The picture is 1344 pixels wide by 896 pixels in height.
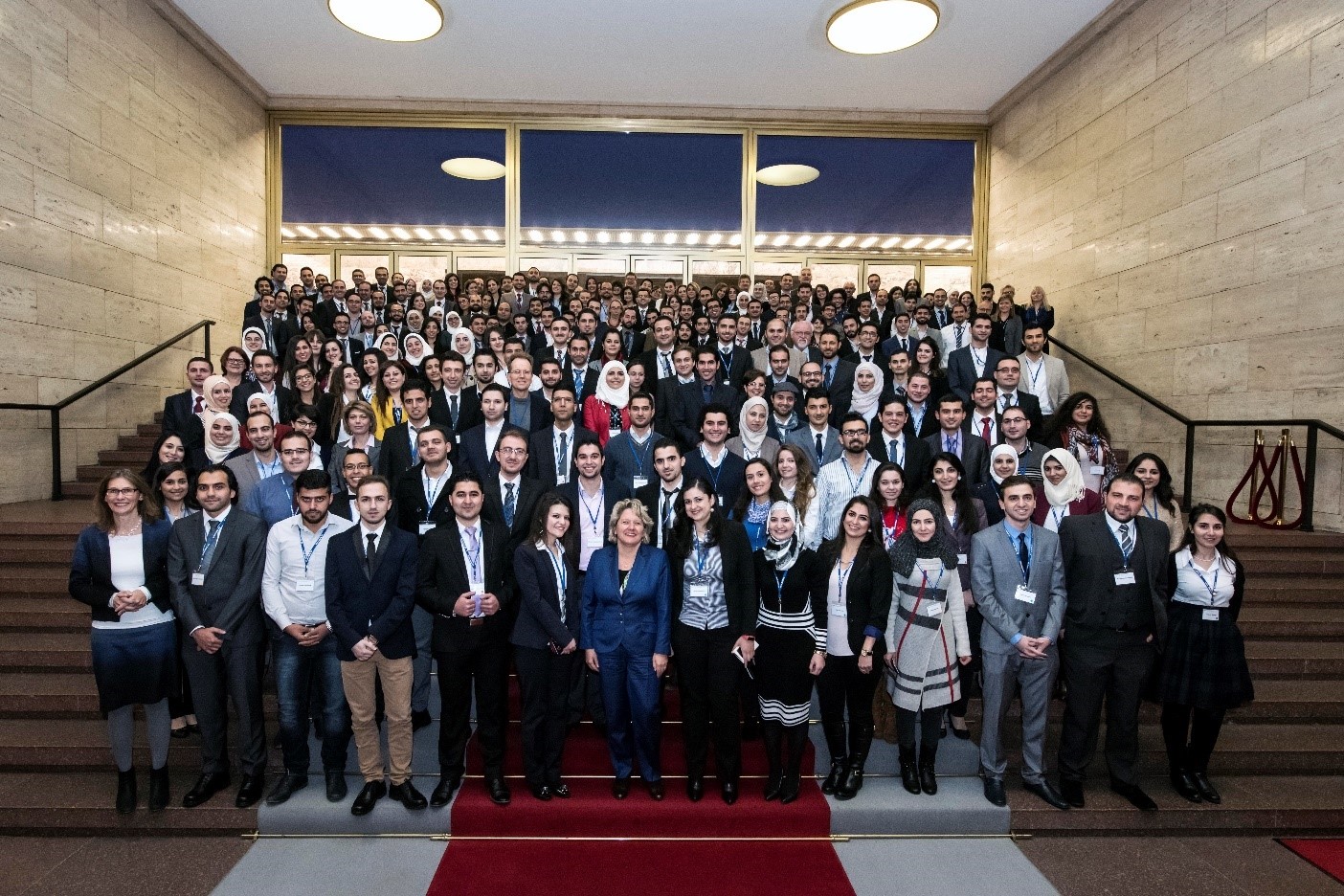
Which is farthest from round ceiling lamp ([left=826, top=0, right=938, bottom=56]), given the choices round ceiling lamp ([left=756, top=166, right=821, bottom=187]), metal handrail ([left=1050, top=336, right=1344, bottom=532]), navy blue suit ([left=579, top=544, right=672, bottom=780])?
navy blue suit ([left=579, top=544, right=672, bottom=780])

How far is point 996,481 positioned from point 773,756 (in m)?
2.34

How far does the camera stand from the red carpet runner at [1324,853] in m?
3.86

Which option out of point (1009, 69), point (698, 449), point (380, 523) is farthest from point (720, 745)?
point (1009, 69)

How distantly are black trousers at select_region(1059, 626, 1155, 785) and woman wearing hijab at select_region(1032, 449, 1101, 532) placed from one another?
0.70m

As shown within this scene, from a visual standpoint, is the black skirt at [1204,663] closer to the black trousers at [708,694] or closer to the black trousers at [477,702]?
the black trousers at [708,694]

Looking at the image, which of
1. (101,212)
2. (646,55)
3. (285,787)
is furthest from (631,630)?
(646,55)

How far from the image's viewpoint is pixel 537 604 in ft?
13.1

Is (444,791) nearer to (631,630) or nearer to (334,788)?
(334,788)

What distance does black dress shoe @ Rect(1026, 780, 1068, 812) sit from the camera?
13.7 feet

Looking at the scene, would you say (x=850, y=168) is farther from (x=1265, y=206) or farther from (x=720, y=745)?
(x=720, y=745)

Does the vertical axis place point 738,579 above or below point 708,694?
above

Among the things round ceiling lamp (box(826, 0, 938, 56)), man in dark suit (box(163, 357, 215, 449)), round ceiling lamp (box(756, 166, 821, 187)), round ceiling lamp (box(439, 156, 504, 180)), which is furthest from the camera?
round ceiling lamp (box(756, 166, 821, 187))

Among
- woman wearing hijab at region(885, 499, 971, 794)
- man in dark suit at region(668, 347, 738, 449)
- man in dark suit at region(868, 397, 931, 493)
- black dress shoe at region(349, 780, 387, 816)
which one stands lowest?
black dress shoe at region(349, 780, 387, 816)

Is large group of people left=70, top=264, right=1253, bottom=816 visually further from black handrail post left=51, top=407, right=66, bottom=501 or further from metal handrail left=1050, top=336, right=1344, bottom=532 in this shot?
black handrail post left=51, top=407, right=66, bottom=501
